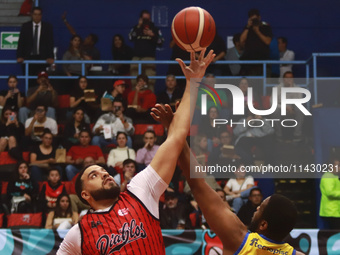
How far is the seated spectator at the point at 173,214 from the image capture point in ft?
30.2

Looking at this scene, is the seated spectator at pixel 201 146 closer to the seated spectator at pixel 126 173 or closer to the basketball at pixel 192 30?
the seated spectator at pixel 126 173

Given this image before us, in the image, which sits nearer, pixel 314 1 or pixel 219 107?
pixel 219 107

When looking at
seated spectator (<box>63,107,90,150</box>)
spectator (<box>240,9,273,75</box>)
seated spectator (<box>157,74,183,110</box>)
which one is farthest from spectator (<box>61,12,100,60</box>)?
spectator (<box>240,9,273,75</box>)

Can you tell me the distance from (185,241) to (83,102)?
4.81 m

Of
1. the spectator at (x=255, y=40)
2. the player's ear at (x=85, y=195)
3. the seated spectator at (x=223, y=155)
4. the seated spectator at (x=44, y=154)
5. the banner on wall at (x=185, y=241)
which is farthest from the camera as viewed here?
the spectator at (x=255, y=40)

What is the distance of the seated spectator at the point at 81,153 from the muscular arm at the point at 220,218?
264 inches

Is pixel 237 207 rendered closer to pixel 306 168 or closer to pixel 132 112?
pixel 306 168

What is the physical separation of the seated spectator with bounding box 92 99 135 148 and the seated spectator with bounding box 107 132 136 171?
16.2 inches

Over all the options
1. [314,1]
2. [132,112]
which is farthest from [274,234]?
[314,1]

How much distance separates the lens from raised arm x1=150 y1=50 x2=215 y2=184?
3.78 m

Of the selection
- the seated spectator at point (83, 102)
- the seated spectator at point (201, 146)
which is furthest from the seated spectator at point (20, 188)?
the seated spectator at point (201, 146)

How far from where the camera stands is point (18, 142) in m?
11.3

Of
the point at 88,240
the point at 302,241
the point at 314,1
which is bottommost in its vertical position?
the point at 302,241

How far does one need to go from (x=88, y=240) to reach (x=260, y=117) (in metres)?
7.84
